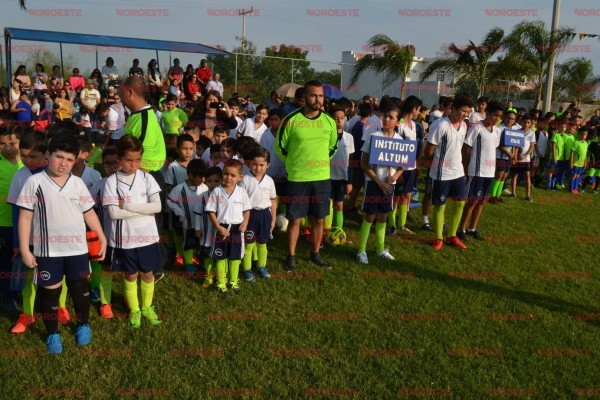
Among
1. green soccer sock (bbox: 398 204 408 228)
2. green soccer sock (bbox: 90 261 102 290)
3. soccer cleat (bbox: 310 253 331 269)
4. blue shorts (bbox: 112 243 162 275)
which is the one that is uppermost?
blue shorts (bbox: 112 243 162 275)

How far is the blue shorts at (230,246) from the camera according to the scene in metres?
5.03

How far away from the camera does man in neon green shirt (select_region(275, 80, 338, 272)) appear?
216 inches

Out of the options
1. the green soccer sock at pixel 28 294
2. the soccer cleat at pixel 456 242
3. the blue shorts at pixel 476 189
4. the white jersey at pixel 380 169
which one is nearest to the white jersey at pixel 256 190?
the white jersey at pixel 380 169

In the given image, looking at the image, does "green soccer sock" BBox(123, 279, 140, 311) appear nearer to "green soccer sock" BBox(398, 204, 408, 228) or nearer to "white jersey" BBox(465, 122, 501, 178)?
"green soccer sock" BBox(398, 204, 408, 228)

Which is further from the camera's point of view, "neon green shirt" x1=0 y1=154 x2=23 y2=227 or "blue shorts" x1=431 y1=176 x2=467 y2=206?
"blue shorts" x1=431 y1=176 x2=467 y2=206

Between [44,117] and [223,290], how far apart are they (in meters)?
10.4

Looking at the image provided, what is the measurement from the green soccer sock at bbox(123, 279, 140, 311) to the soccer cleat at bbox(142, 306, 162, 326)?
85 millimetres

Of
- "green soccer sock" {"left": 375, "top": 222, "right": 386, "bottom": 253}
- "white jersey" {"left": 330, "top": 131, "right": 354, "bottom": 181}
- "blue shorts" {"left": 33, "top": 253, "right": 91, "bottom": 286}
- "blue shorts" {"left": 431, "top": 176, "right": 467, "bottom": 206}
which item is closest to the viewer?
"blue shorts" {"left": 33, "top": 253, "right": 91, "bottom": 286}

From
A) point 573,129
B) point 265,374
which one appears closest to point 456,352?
point 265,374

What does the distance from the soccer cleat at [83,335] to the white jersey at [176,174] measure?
2.10m

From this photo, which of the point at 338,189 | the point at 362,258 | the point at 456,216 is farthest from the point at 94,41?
the point at 456,216

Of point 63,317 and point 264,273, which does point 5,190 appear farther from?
point 264,273

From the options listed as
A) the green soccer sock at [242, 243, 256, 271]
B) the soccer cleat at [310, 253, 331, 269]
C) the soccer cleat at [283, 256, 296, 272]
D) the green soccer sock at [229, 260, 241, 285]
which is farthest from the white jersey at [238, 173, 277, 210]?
the soccer cleat at [310, 253, 331, 269]

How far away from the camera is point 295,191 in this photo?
5.62m
